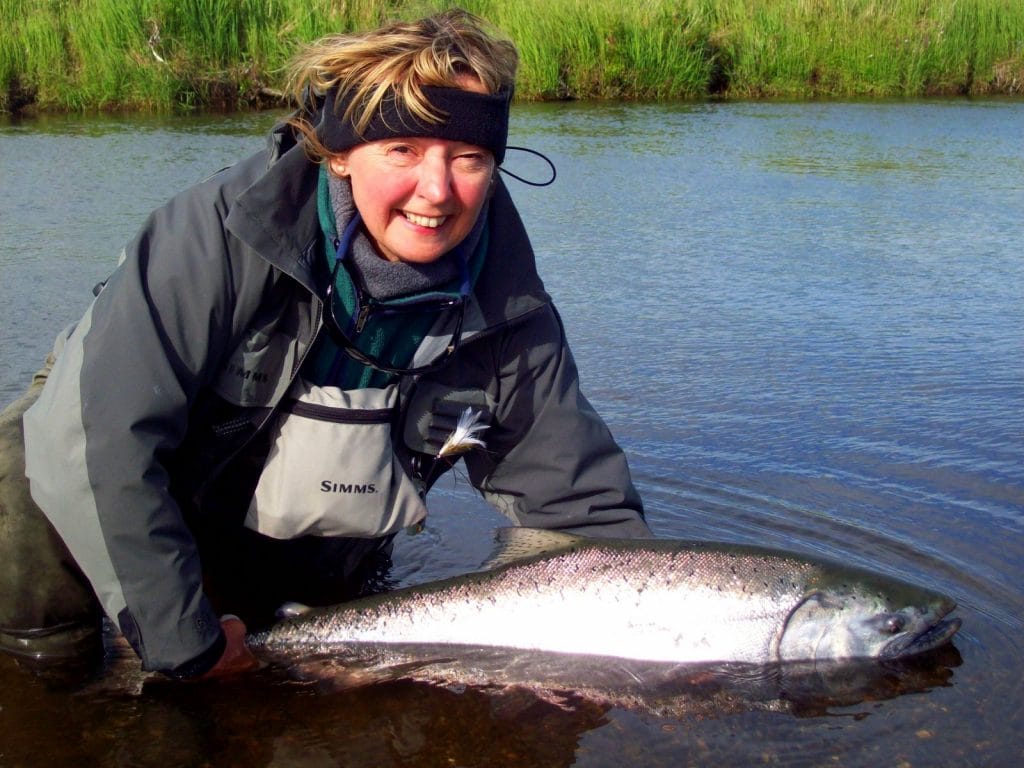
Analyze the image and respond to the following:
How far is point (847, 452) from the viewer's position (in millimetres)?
4641

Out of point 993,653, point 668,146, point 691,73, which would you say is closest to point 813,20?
point 691,73

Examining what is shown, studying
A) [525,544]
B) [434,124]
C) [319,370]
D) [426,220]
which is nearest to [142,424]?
[319,370]

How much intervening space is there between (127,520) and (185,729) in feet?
1.79

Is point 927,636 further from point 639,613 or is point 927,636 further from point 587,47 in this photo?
point 587,47

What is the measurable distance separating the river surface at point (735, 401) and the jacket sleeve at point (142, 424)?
1.13 ft

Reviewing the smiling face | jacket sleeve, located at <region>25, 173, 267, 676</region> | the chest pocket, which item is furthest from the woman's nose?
the chest pocket

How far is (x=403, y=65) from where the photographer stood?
9.43ft

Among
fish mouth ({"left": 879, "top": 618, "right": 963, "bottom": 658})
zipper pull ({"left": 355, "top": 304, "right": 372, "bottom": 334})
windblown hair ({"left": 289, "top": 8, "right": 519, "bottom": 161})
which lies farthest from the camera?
fish mouth ({"left": 879, "top": 618, "right": 963, "bottom": 658})

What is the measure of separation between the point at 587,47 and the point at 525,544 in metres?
14.7

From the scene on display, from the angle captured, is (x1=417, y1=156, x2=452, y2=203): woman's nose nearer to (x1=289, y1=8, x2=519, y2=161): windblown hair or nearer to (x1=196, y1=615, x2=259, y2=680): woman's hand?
(x1=289, y1=8, x2=519, y2=161): windblown hair

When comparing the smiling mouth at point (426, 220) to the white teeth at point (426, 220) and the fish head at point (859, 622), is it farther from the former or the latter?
the fish head at point (859, 622)

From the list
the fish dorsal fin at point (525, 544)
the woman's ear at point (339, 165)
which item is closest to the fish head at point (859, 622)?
the fish dorsal fin at point (525, 544)

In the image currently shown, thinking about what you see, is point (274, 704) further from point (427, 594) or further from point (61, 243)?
point (61, 243)

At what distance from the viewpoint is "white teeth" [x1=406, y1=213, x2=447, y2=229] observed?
297 cm
